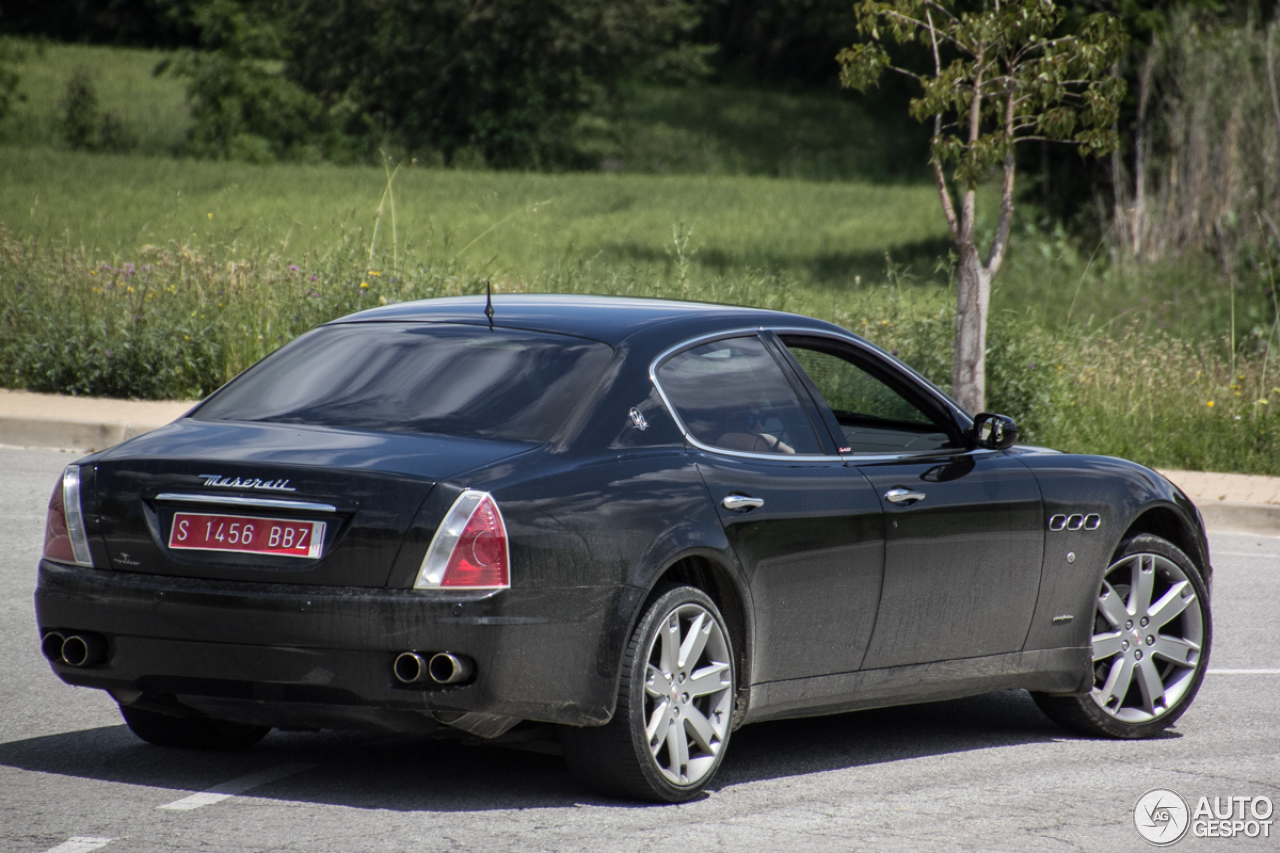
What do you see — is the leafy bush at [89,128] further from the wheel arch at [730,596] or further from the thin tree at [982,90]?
the wheel arch at [730,596]

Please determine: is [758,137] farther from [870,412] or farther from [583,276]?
[870,412]

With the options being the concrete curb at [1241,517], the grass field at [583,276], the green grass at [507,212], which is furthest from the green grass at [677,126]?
the concrete curb at [1241,517]

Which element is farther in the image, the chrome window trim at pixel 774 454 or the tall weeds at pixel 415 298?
the tall weeds at pixel 415 298

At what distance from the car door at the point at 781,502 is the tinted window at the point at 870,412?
1.66 feet

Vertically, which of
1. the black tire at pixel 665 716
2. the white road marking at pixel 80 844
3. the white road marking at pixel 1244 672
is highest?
the black tire at pixel 665 716

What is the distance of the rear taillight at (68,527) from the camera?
5184mm

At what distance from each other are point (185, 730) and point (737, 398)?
207cm

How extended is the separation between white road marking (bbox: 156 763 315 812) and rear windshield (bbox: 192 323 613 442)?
110 cm

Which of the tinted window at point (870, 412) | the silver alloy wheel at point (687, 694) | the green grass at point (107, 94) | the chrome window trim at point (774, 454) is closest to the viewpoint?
the silver alloy wheel at point (687, 694)

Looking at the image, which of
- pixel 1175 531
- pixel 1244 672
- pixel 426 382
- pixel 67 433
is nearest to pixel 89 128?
pixel 67 433

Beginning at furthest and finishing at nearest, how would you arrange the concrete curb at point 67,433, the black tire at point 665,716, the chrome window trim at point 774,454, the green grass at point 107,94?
the green grass at point 107,94, the concrete curb at point 67,433, the chrome window trim at point 774,454, the black tire at point 665,716

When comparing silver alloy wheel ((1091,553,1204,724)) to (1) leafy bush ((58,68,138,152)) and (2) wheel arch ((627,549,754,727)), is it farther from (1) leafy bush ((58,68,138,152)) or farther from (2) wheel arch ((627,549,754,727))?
(1) leafy bush ((58,68,138,152))

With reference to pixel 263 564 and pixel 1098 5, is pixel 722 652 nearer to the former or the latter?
pixel 263 564

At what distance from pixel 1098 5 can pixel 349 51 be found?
37408mm
